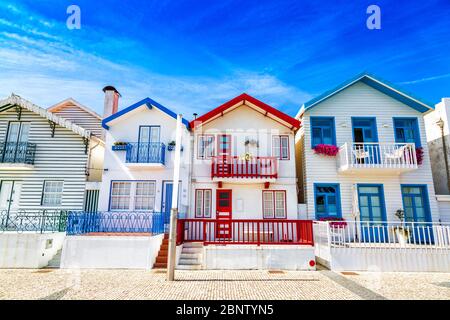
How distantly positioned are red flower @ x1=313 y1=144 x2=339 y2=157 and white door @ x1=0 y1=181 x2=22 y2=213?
1620cm

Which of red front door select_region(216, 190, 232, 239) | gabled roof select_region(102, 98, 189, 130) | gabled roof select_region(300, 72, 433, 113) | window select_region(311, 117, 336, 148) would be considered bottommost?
red front door select_region(216, 190, 232, 239)

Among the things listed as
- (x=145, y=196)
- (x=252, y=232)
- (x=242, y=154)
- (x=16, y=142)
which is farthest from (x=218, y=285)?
(x=16, y=142)

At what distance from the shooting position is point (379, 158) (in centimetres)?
1328

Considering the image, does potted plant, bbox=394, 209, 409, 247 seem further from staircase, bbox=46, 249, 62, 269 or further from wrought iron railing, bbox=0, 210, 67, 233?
wrought iron railing, bbox=0, 210, 67, 233

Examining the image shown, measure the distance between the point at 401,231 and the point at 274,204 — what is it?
564 cm

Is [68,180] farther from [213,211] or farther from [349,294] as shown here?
[349,294]

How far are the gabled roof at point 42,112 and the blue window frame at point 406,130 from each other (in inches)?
668

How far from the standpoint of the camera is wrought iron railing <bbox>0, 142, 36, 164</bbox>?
13.6m

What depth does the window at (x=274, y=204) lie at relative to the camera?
1345 centimetres

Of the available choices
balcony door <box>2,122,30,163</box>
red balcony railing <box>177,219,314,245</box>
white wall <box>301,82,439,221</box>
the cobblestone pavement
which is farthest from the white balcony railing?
balcony door <box>2,122,30,163</box>

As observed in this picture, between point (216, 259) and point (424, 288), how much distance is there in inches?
265

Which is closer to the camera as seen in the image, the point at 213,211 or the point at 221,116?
the point at 213,211
